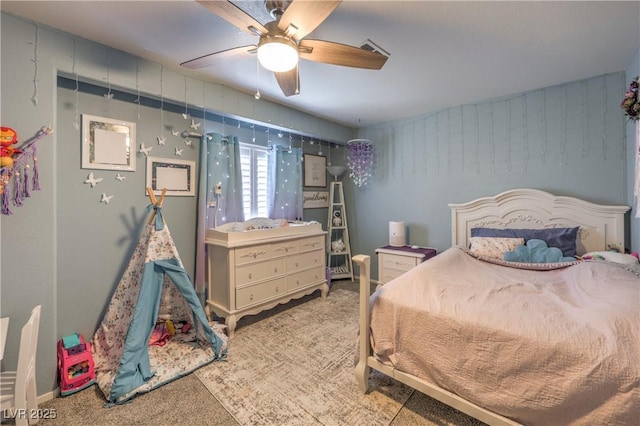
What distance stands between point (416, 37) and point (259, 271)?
2.37 m

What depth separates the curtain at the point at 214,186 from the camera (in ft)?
9.05

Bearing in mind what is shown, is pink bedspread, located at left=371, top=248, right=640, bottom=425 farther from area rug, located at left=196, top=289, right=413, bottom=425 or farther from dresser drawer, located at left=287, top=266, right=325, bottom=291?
dresser drawer, located at left=287, top=266, right=325, bottom=291

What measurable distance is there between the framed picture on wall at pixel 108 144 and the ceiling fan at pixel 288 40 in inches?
41.0

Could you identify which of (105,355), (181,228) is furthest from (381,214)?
(105,355)

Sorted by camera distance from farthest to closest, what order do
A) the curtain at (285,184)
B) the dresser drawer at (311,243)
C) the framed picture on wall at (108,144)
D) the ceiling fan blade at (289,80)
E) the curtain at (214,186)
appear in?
1. the curtain at (285,184)
2. the dresser drawer at (311,243)
3. the curtain at (214,186)
4. the framed picture on wall at (108,144)
5. the ceiling fan blade at (289,80)

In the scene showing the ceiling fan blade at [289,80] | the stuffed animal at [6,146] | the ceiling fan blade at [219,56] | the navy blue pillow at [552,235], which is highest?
the ceiling fan blade at [219,56]

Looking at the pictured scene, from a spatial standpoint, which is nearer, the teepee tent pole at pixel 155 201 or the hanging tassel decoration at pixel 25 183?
the hanging tassel decoration at pixel 25 183

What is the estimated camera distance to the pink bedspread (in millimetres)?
1072

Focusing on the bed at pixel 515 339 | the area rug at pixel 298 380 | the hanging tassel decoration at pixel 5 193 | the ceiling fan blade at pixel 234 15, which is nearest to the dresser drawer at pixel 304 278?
the area rug at pixel 298 380

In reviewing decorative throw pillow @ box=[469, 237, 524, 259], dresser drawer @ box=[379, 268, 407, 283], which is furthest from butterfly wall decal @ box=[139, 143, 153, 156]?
decorative throw pillow @ box=[469, 237, 524, 259]

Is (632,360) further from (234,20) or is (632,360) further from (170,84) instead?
(170,84)

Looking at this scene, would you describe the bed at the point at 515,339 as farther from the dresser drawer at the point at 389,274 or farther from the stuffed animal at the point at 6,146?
the stuffed animal at the point at 6,146

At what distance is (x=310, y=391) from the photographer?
181 cm

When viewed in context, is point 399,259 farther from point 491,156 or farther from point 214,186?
point 214,186
